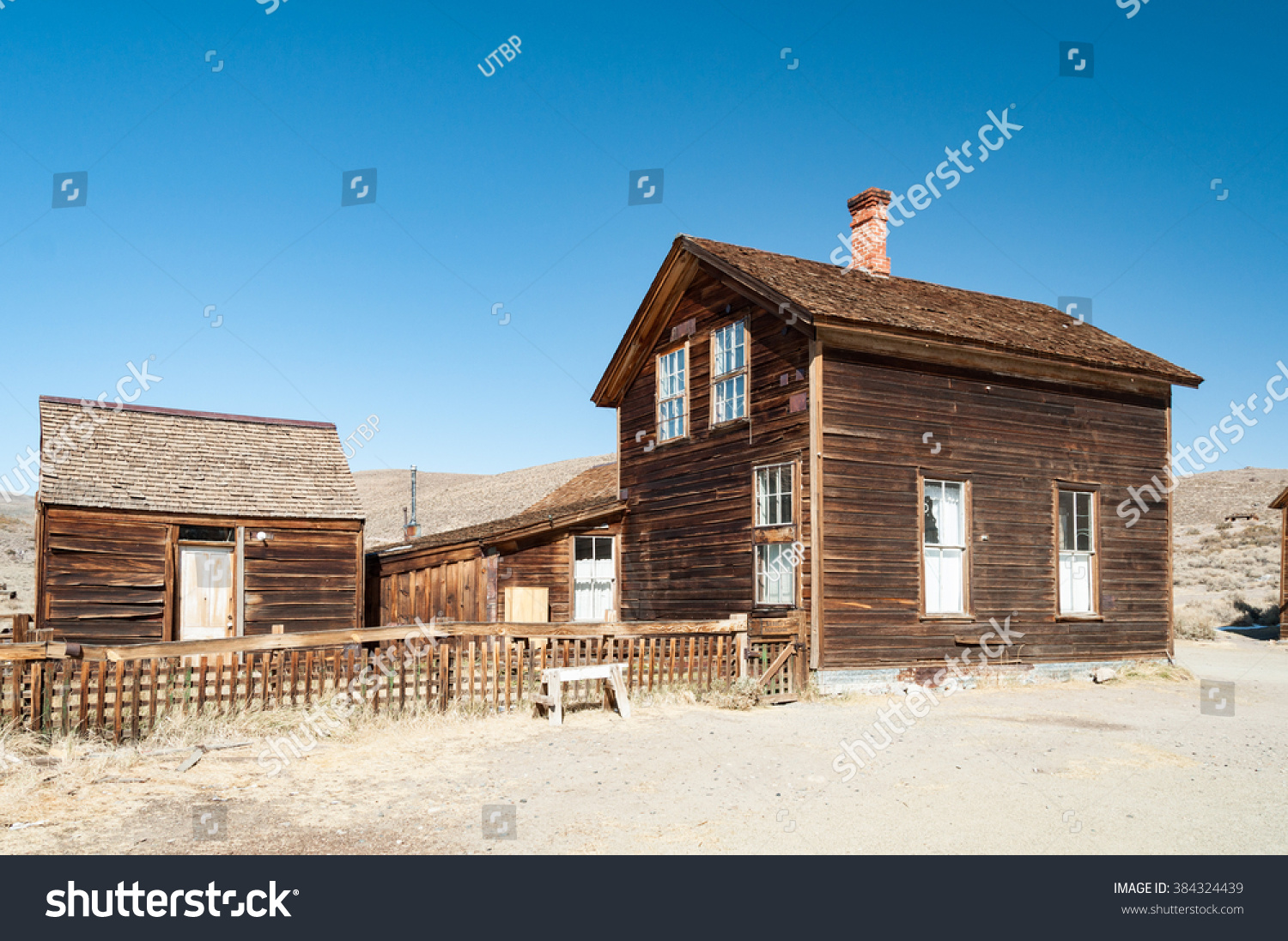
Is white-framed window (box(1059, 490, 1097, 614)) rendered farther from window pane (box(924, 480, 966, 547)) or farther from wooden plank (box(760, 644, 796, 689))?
wooden plank (box(760, 644, 796, 689))

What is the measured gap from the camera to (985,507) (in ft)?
52.7

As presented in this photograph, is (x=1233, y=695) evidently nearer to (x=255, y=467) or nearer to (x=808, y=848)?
(x=808, y=848)

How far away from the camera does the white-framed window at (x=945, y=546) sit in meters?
15.6

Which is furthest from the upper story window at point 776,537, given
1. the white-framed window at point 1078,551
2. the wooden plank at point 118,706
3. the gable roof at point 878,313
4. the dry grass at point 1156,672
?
the wooden plank at point 118,706

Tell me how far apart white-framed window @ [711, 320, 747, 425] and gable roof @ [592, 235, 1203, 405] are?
0.94 meters

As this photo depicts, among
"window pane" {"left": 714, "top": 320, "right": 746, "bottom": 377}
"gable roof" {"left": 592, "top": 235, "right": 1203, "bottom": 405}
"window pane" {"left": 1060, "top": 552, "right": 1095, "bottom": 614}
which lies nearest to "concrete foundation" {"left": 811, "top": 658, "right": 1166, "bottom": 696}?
"window pane" {"left": 1060, "top": 552, "right": 1095, "bottom": 614}

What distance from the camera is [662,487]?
1888 cm

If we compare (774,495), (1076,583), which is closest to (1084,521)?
(1076,583)

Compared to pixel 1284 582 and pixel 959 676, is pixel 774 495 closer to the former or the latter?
pixel 959 676

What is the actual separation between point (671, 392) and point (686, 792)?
38.1ft

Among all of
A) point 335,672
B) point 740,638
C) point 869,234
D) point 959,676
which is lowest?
point 959,676

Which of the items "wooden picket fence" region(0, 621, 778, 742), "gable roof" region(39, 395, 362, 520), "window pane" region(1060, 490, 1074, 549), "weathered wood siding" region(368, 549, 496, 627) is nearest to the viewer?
"wooden picket fence" region(0, 621, 778, 742)

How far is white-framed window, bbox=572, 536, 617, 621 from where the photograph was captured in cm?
1933

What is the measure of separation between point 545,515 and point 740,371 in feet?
16.0
